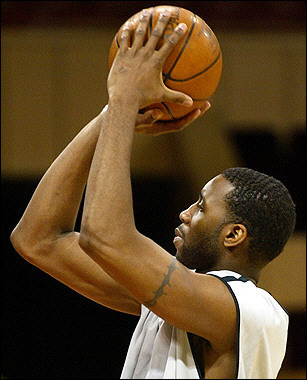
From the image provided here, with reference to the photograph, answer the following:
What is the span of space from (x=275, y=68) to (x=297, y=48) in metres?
0.20

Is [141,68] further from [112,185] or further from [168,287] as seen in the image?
[168,287]

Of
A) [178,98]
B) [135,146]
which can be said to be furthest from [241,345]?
[135,146]

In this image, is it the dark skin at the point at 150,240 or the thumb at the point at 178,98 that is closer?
the dark skin at the point at 150,240

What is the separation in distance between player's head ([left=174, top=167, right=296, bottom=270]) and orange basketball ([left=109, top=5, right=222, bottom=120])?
250 mm

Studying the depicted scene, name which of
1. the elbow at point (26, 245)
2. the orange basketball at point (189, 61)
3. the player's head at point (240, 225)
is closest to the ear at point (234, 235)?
the player's head at point (240, 225)

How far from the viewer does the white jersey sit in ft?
4.81

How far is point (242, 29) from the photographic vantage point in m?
4.37

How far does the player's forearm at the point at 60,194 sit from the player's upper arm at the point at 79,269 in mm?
29

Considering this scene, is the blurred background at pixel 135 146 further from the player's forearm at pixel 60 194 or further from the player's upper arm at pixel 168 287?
the player's upper arm at pixel 168 287

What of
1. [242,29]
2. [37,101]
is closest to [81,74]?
[37,101]

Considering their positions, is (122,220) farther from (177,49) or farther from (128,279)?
(177,49)

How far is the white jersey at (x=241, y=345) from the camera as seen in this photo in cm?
147

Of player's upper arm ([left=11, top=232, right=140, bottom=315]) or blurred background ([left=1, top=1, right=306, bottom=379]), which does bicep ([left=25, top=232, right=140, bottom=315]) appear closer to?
player's upper arm ([left=11, top=232, right=140, bottom=315])

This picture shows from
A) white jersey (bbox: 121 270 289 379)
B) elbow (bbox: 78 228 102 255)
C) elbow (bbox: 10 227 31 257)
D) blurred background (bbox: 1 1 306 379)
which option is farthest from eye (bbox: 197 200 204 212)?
blurred background (bbox: 1 1 306 379)
